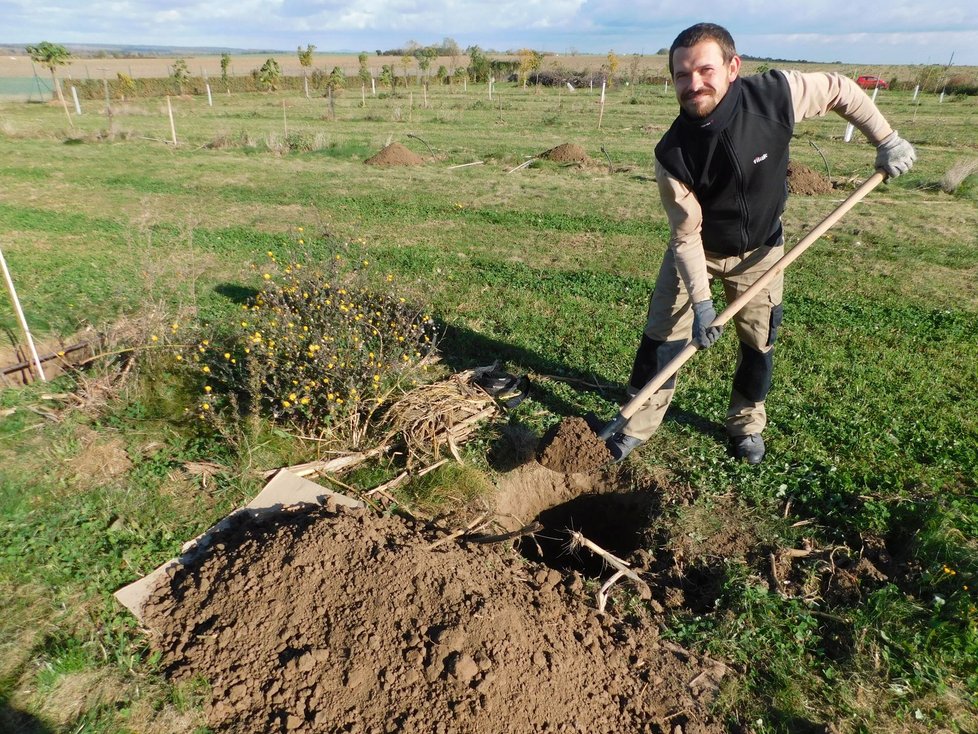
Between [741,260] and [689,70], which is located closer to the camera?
[689,70]

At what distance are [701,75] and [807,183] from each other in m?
10.3

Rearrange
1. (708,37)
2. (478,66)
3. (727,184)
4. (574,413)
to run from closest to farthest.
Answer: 1. (708,37)
2. (727,184)
3. (574,413)
4. (478,66)

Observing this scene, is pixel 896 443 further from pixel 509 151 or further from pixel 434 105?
pixel 434 105

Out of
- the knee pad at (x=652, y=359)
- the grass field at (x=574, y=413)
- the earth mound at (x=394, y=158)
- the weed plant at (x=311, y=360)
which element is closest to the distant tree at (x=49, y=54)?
the grass field at (x=574, y=413)

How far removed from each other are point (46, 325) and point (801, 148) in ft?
58.4

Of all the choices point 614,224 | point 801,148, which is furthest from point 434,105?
point 614,224

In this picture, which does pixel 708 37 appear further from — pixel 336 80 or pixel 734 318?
pixel 336 80

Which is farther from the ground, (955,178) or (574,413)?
(955,178)

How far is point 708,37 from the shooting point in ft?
8.92

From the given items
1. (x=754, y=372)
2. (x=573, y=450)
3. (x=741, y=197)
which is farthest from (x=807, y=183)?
(x=573, y=450)

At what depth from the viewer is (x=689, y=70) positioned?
2.76 metres

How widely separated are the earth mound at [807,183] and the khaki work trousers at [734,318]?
9.27 m

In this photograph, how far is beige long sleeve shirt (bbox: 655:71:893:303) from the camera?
121 inches

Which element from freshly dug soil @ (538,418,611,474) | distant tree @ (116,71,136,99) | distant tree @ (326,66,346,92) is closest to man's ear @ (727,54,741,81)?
freshly dug soil @ (538,418,611,474)
